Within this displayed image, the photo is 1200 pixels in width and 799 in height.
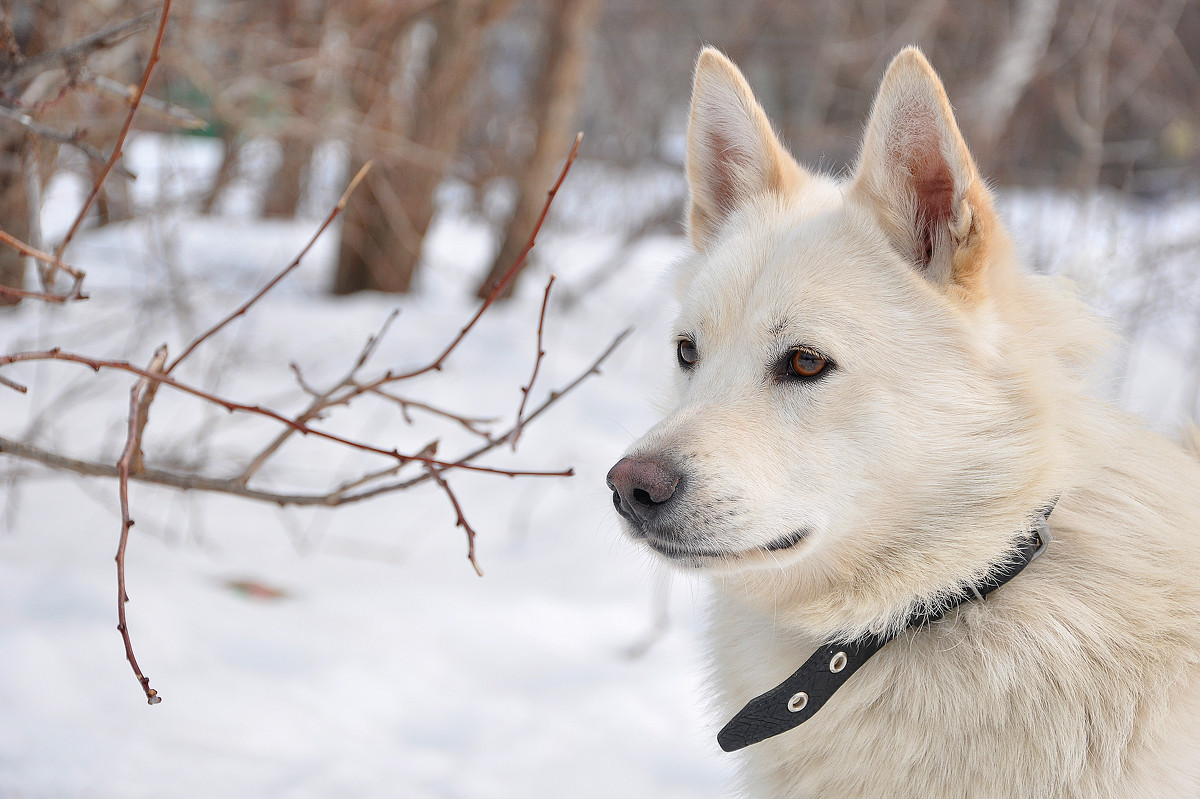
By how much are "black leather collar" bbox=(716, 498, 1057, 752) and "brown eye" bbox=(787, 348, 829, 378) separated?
537 millimetres

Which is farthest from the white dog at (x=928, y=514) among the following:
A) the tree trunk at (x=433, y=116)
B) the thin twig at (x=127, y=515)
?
the tree trunk at (x=433, y=116)

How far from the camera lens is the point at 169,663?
3.03 metres

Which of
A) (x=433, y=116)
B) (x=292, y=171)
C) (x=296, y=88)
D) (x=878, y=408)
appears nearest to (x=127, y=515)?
(x=878, y=408)

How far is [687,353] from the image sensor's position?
7.35ft

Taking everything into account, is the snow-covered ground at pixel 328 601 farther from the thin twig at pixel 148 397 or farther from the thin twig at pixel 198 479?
the thin twig at pixel 148 397

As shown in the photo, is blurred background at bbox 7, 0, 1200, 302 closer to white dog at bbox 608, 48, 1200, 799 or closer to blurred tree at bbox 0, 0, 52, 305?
blurred tree at bbox 0, 0, 52, 305

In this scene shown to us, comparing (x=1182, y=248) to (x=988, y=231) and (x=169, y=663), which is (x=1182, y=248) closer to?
(x=988, y=231)

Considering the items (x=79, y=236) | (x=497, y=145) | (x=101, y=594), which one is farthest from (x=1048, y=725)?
(x=497, y=145)

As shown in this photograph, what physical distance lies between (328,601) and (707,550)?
2.47 m

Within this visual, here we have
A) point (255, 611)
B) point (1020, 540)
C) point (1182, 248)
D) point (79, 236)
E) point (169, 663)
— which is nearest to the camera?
point (1020, 540)

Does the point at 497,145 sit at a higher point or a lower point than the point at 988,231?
higher

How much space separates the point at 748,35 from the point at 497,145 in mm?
4290

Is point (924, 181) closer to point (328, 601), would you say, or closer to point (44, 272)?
point (44, 272)

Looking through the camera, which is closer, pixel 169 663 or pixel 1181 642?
pixel 1181 642
